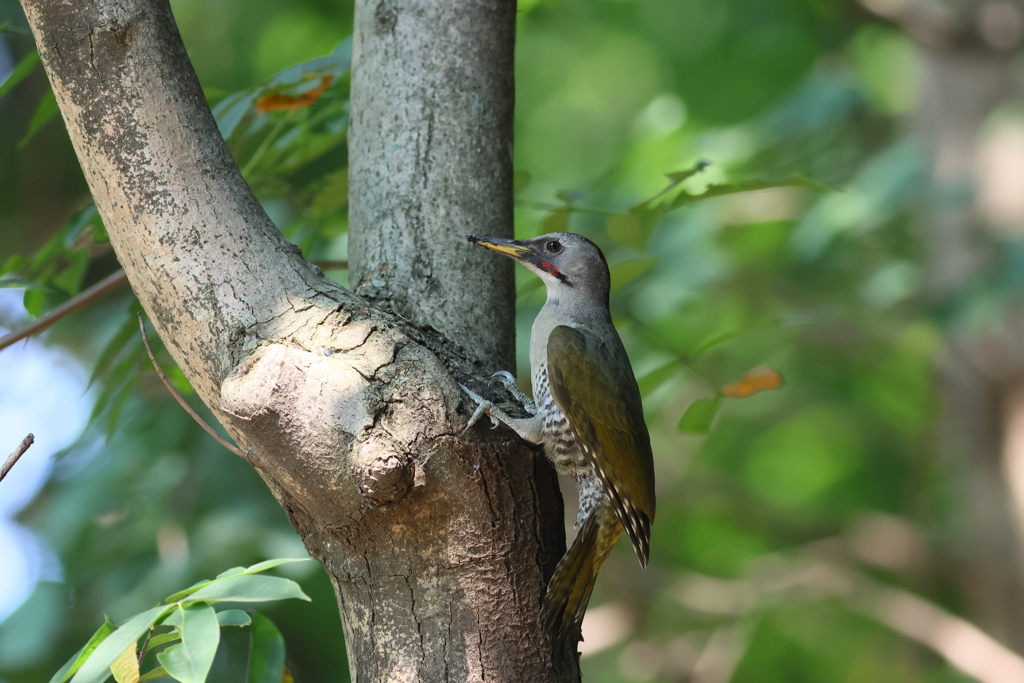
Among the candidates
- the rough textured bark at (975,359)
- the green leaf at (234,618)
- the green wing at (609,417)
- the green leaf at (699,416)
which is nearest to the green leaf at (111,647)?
the green leaf at (234,618)

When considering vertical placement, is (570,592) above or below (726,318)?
above

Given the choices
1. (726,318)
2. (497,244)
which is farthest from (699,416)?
(726,318)

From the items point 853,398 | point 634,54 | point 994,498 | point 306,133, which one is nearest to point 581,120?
point 634,54

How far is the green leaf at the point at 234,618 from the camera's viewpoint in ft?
4.84

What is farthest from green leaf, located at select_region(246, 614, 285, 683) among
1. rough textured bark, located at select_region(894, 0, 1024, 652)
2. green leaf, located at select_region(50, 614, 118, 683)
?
rough textured bark, located at select_region(894, 0, 1024, 652)

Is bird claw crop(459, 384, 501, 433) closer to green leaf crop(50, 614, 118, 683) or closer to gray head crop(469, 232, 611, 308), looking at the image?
green leaf crop(50, 614, 118, 683)

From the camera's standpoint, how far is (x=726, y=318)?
4.80 m

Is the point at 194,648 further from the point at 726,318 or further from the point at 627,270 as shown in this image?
the point at 726,318

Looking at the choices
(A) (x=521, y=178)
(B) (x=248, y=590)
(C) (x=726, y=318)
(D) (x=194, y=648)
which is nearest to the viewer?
(D) (x=194, y=648)

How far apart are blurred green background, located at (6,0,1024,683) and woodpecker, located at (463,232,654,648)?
0.13 meters

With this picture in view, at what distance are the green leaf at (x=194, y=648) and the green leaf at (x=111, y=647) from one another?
53 mm

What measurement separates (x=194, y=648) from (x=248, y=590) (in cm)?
13

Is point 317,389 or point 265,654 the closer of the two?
point 317,389

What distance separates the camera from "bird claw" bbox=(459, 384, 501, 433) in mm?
1504
